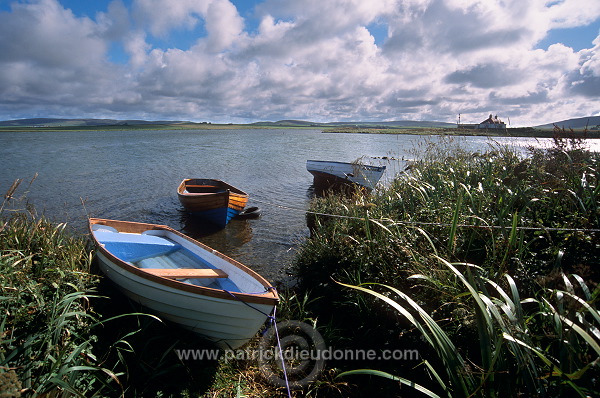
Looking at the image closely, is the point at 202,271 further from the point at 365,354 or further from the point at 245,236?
A: the point at 245,236

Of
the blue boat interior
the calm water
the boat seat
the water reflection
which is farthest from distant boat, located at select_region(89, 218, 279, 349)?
the boat seat

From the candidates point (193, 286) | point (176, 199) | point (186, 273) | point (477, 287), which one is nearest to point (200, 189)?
point (176, 199)

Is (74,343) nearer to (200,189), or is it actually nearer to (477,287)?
(477,287)

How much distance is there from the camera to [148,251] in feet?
21.3

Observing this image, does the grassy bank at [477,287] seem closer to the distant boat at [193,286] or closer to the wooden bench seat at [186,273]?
the distant boat at [193,286]

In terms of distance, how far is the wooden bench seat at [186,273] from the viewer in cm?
481

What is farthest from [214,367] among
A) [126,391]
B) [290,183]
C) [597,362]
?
[290,183]

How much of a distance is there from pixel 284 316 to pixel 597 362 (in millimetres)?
3589

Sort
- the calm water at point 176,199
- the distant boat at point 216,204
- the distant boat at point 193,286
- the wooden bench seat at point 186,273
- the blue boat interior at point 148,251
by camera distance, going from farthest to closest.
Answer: the distant boat at point 216,204 < the calm water at point 176,199 < the blue boat interior at point 148,251 < the wooden bench seat at point 186,273 < the distant boat at point 193,286

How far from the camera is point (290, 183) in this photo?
2094 centimetres

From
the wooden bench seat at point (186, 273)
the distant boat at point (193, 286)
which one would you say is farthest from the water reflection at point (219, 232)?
the wooden bench seat at point (186, 273)

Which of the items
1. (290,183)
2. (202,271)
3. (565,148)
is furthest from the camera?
(290,183)

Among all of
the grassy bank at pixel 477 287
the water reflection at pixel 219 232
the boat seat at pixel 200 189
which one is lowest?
the water reflection at pixel 219 232

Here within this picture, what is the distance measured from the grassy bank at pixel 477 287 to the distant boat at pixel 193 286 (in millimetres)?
1092
